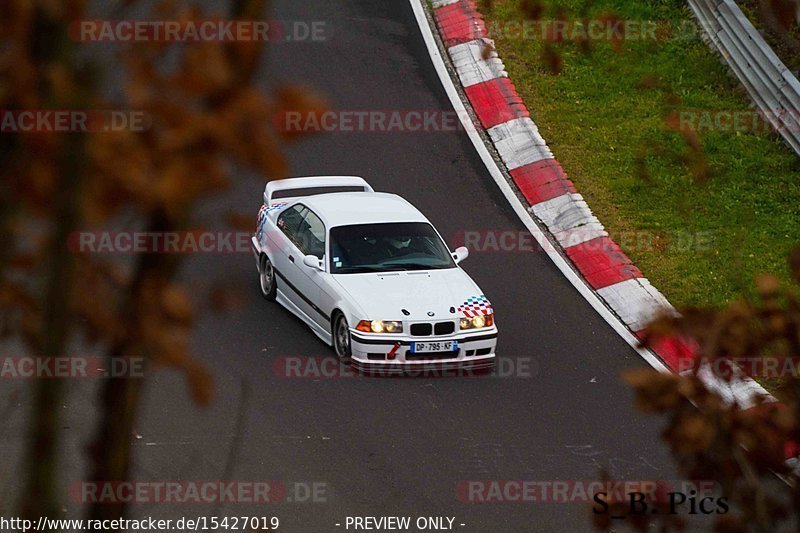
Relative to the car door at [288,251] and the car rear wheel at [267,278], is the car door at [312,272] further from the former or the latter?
the car rear wheel at [267,278]

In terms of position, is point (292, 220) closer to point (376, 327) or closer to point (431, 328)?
point (376, 327)

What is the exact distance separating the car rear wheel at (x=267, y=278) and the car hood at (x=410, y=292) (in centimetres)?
114

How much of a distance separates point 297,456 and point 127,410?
6.68 metres

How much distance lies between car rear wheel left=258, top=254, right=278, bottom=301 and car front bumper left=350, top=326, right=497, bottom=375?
68.7 inches

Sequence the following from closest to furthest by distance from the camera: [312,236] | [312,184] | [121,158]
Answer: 1. [121,158]
2. [312,236]
3. [312,184]

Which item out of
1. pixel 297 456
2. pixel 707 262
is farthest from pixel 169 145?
pixel 707 262

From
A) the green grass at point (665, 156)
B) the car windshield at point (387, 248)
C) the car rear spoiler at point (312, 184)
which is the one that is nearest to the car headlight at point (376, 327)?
the car windshield at point (387, 248)

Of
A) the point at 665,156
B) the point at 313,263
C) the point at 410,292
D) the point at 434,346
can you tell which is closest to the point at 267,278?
the point at 313,263

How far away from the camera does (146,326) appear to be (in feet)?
7.86

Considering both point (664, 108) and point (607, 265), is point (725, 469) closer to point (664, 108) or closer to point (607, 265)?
point (607, 265)

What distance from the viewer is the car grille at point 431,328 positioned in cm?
1066

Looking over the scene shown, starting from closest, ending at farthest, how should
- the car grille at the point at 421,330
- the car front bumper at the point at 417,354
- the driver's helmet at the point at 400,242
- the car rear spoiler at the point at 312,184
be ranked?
the car front bumper at the point at 417,354, the car grille at the point at 421,330, the driver's helmet at the point at 400,242, the car rear spoiler at the point at 312,184

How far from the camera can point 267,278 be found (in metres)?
12.2

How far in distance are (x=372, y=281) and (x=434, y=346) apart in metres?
0.92
